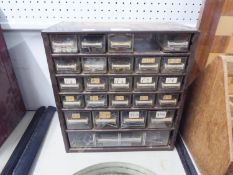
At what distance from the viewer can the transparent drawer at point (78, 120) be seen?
2.20ft

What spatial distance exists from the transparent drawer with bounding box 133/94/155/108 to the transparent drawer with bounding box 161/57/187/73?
0.10 meters

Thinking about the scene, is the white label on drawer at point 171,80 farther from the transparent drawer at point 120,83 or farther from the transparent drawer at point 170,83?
the transparent drawer at point 120,83

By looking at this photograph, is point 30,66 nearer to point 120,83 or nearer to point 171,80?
point 120,83

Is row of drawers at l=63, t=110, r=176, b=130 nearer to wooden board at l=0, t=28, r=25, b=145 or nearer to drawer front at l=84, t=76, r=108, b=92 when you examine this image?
drawer front at l=84, t=76, r=108, b=92

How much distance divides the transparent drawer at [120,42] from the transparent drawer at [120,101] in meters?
0.16

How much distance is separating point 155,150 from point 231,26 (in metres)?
0.53

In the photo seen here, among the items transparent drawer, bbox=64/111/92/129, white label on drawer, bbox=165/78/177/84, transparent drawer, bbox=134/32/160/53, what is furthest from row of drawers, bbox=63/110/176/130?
transparent drawer, bbox=134/32/160/53

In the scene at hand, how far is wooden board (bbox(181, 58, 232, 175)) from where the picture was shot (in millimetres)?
543

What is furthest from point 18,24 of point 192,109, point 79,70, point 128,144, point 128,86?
point 192,109

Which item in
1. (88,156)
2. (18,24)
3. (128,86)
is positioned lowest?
(88,156)

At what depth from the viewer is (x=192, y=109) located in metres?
0.75

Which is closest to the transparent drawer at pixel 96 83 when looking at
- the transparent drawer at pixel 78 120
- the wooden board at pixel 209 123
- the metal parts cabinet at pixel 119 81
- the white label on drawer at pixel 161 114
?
the metal parts cabinet at pixel 119 81

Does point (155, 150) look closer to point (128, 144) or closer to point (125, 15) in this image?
point (128, 144)

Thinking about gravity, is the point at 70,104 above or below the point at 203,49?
below
